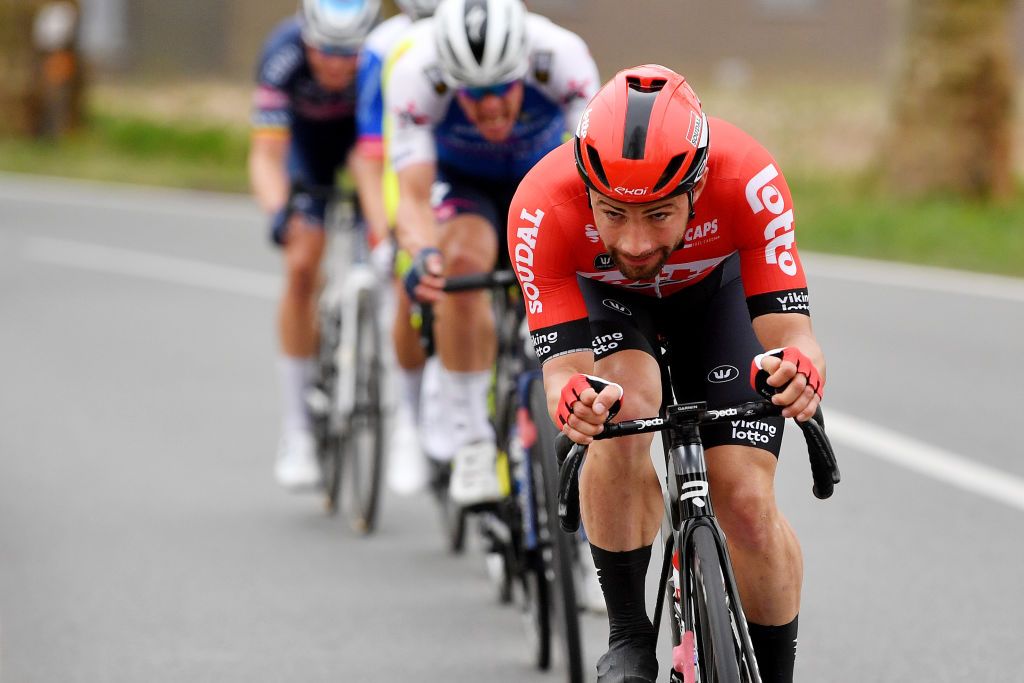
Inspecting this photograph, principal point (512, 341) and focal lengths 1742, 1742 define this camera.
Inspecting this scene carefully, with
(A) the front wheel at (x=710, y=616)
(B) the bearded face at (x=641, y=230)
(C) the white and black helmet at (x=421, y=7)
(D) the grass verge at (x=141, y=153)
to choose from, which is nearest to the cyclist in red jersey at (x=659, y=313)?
(B) the bearded face at (x=641, y=230)

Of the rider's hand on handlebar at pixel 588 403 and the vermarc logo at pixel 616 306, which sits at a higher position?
the vermarc logo at pixel 616 306

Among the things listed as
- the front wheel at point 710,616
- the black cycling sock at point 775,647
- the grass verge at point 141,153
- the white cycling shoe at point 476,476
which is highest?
the front wheel at point 710,616

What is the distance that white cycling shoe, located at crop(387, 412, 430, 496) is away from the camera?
722 cm

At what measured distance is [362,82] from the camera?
7543 mm

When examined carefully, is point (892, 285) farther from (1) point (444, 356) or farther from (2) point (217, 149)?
(2) point (217, 149)

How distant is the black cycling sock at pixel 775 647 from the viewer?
4117mm

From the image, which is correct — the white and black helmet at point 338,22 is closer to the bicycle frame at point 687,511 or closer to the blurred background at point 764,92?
the bicycle frame at point 687,511

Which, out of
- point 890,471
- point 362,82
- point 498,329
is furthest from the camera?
point 890,471

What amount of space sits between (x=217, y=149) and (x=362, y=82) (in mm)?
19934

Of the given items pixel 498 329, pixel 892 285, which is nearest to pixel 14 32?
pixel 892 285

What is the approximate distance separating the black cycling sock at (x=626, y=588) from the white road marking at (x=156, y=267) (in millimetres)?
10307

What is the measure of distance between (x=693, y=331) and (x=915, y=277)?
33.7ft

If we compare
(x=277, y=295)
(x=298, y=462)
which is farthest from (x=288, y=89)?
(x=277, y=295)

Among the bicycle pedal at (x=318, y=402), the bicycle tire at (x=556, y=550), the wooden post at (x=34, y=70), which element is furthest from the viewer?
the wooden post at (x=34, y=70)
